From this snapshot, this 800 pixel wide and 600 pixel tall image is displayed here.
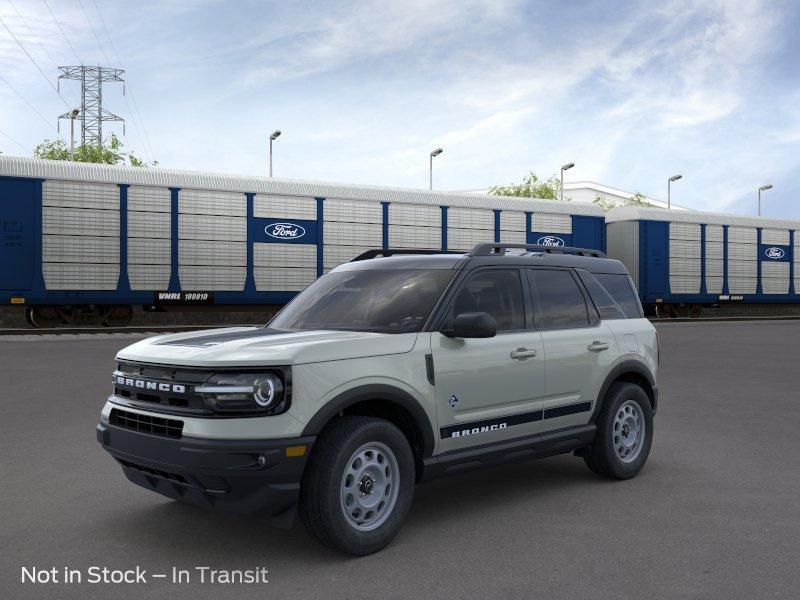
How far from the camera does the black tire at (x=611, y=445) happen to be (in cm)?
611

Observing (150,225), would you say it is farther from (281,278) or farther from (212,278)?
(281,278)

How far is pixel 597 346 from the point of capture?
6.09 metres

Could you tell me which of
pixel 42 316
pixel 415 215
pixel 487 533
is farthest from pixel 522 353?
pixel 415 215

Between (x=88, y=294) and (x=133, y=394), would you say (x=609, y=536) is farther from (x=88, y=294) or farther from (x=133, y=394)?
(x=88, y=294)

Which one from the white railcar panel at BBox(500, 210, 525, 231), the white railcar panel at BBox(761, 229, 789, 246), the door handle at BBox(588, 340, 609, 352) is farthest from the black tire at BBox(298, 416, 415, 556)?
the white railcar panel at BBox(761, 229, 789, 246)

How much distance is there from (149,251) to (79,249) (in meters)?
1.95

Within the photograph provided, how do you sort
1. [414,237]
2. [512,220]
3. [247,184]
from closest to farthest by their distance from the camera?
[247,184], [414,237], [512,220]

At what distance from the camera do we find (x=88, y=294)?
74.2 feet

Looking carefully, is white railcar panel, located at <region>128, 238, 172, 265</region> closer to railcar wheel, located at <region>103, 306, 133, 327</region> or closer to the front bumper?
railcar wheel, located at <region>103, 306, 133, 327</region>

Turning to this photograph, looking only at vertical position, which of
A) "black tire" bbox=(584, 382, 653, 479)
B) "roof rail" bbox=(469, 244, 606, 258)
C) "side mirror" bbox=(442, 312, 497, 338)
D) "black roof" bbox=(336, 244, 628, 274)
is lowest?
"black tire" bbox=(584, 382, 653, 479)

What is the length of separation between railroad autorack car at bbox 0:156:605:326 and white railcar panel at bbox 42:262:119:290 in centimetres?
3

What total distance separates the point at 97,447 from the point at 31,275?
16.3 m

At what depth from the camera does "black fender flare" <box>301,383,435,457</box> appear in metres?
4.27

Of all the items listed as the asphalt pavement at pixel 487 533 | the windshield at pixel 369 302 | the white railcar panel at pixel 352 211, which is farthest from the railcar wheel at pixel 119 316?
the windshield at pixel 369 302
